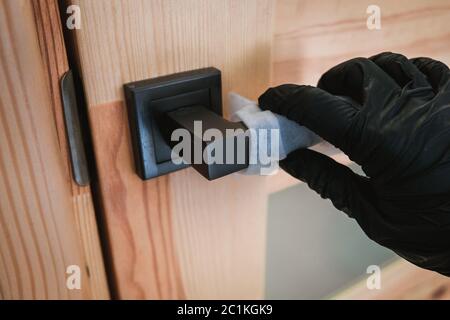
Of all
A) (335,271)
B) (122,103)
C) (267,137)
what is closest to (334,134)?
(267,137)

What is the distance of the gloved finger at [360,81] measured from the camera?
0.98 feet

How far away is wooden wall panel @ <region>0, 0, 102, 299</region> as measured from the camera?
0.25 m

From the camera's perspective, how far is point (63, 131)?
11.5 inches

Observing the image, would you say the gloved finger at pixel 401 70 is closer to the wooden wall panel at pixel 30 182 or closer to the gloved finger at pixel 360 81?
the gloved finger at pixel 360 81

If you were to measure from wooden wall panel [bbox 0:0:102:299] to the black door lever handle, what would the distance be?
9 cm

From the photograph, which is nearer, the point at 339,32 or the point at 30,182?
the point at 30,182

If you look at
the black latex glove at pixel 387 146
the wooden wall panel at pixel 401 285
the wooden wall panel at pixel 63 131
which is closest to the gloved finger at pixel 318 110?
the black latex glove at pixel 387 146

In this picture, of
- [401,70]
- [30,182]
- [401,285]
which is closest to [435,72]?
[401,70]

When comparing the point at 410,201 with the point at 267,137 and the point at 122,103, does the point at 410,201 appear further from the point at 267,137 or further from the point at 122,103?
the point at 122,103

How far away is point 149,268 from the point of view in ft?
1.24

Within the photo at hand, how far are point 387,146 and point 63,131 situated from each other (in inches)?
8.9

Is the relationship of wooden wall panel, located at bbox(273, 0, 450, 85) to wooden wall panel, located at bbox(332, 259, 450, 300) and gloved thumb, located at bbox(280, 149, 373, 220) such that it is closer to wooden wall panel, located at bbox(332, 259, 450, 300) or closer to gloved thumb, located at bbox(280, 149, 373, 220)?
gloved thumb, located at bbox(280, 149, 373, 220)

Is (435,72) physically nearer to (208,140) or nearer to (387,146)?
(387,146)

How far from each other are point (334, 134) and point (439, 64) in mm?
118
